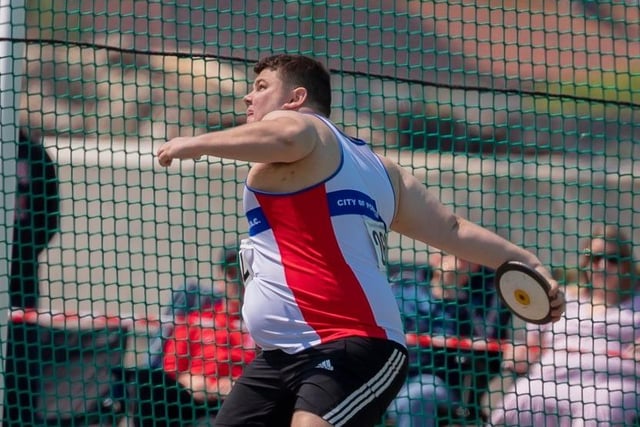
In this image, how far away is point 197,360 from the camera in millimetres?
6156

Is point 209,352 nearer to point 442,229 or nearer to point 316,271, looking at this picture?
point 442,229

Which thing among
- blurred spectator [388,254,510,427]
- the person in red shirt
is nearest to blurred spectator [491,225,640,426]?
blurred spectator [388,254,510,427]

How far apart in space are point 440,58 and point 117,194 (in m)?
2.16

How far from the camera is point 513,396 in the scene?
20.2 feet

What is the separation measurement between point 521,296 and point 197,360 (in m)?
2.40

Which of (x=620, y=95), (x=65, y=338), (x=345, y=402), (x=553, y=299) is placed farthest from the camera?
(x=620, y=95)

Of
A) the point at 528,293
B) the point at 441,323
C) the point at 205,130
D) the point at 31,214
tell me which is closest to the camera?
the point at 528,293

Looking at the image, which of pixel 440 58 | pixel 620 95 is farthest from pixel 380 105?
pixel 620 95

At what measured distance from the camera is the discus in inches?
162

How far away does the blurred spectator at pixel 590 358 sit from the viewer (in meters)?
6.02

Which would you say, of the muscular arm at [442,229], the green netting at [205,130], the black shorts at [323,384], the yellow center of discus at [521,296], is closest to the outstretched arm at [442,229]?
the muscular arm at [442,229]

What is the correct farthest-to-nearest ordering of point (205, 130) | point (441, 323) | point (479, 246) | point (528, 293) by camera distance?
point (205, 130) < point (441, 323) < point (479, 246) < point (528, 293)

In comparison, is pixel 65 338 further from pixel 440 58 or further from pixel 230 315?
pixel 440 58

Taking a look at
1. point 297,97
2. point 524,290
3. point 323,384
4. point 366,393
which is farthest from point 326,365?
point 297,97
